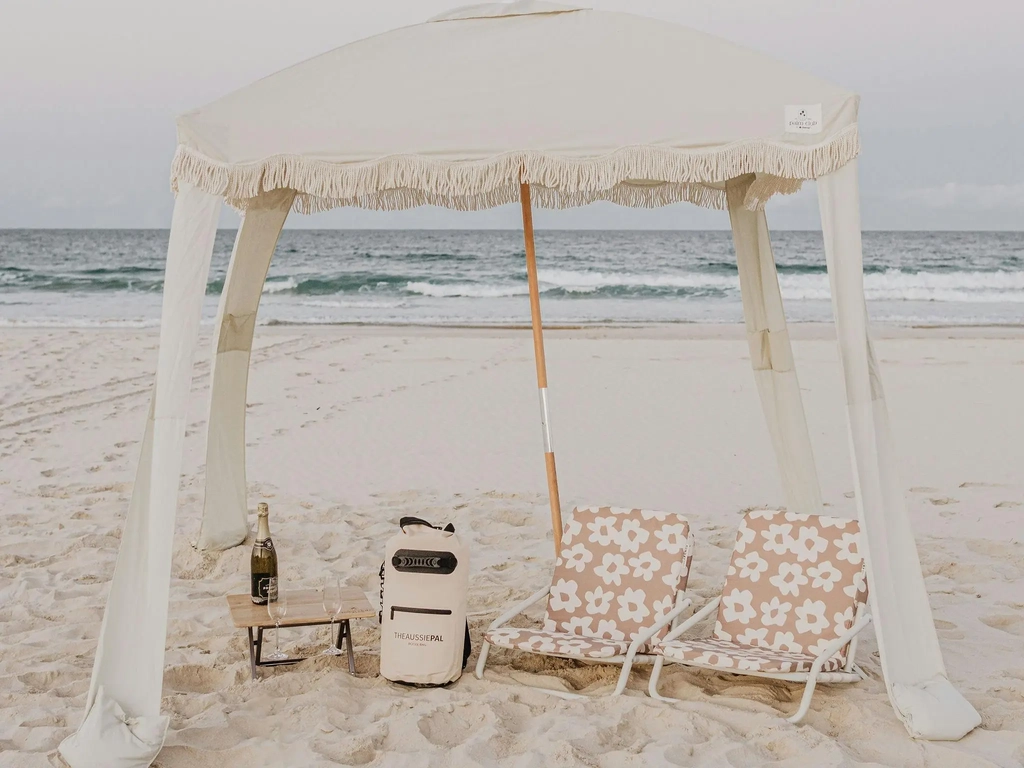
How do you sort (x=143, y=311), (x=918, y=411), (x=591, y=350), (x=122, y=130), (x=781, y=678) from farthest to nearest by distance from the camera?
(x=122, y=130), (x=143, y=311), (x=591, y=350), (x=918, y=411), (x=781, y=678)

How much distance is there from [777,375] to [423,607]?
7.67 feet

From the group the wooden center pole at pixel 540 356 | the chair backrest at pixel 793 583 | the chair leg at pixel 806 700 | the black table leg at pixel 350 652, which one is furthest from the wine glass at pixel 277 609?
the chair leg at pixel 806 700

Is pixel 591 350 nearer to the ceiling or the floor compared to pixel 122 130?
nearer to the floor

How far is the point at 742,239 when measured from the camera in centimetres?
510

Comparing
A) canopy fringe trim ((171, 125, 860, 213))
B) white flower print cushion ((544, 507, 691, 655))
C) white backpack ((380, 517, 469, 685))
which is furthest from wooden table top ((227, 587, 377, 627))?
canopy fringe trim ((171, 125, 860, 213))

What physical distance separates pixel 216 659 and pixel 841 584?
2.44 m

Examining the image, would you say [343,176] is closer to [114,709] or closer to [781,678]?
[114,709]

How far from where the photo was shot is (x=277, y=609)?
3.86 m

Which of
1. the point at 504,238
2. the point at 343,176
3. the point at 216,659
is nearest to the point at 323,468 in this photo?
the point at 216,659

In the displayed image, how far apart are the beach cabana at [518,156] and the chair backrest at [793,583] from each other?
15.2 inches

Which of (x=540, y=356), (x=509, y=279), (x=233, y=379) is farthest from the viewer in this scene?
(x=509, y=279)

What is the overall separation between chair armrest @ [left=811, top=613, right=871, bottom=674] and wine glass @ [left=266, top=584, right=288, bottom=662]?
189 cm

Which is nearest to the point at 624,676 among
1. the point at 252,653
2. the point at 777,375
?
the point at 252,653

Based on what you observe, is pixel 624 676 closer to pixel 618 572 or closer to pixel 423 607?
pixel 618 572
